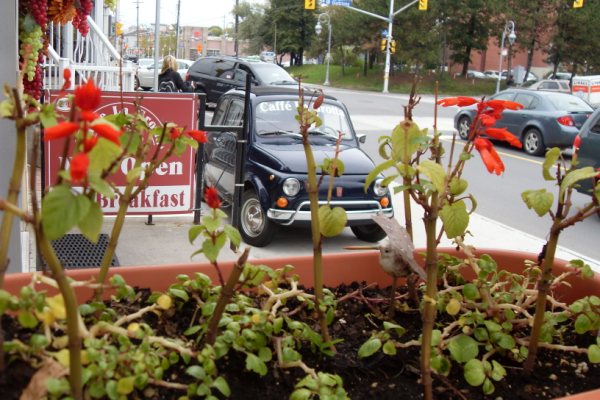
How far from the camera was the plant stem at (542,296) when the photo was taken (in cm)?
191

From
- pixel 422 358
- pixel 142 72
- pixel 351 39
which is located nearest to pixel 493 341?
pixel 422 358

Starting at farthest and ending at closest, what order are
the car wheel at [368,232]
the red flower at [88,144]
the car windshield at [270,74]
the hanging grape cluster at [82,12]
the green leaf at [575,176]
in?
the car windshield at [270,74]
the car wheel at [368,232]
the hanging grape cluster at [82,12]
the green leaf at [575,176]
the red flower at [88,144]

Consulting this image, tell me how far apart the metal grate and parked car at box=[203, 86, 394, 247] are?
1790 mm

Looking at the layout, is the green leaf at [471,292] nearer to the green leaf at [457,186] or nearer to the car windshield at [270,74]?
the green leaf at [457,186]

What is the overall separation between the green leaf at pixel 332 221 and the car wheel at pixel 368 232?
5.98 meters

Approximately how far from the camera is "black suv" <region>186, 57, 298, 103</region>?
21078 mm

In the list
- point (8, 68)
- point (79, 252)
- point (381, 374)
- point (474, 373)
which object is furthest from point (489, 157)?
point (79, 252)

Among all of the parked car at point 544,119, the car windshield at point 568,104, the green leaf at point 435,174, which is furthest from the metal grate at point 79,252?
the car windshield at point 568,104

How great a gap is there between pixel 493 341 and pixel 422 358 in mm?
362

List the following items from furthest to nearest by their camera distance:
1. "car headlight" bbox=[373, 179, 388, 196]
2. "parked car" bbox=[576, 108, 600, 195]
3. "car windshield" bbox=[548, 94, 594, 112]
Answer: "car windshield" bbox=[548, 94, 594, 112]
"parked car" bbox=[576, 108, 600, 195]
"car headlight" bbox=[373, 179, 388, 196]

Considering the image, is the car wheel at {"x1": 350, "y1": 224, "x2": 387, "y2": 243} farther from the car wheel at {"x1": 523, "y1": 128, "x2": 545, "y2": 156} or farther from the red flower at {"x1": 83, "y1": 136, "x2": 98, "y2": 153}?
the car wheel at {"x1": 523, "y1": 128, "x2": 545, "y2": 156}

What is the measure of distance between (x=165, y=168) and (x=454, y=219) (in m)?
5.03

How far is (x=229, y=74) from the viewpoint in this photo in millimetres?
22797

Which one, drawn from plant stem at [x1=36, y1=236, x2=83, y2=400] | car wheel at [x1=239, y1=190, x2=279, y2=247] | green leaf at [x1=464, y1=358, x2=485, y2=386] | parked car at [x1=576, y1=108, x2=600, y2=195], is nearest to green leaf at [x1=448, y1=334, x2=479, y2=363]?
green leaf at [x1=464, y1=358, x2=485, y2=386]
